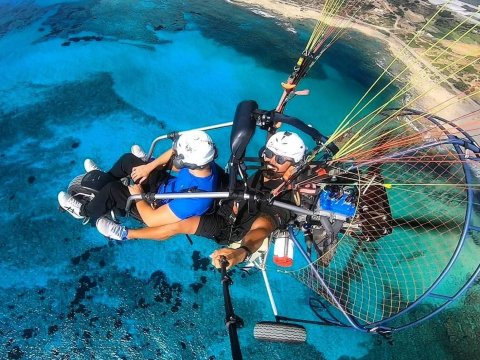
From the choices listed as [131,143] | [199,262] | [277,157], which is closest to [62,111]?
[131,143]

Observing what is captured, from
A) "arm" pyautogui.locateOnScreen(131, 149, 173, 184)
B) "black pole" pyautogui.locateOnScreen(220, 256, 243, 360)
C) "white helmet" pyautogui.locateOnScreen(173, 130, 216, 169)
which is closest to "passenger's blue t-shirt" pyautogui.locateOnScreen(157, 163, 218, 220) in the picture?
"white helmet" pyautogui.locateOnScreen(173, 130, 216, 169)

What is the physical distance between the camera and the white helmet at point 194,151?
373 cm

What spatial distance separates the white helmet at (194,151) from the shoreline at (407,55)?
9.26 metres

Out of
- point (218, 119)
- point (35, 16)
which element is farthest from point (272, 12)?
point (35, 16)

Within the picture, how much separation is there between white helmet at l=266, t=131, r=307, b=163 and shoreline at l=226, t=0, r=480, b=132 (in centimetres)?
862

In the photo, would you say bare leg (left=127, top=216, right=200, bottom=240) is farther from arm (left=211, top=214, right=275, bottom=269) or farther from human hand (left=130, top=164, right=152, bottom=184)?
human hand (left=130, top=164, right=152, bottom=184)

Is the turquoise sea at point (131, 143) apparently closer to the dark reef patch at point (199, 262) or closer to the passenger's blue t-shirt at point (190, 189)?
the dark reef patch at point (199, 262)

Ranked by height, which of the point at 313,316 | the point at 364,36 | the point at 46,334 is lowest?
the point at 46,334

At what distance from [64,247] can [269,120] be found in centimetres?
509

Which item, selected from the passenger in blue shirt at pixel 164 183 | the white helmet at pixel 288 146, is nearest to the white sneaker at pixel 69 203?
the passenger in blue shirt at pixel 164 183

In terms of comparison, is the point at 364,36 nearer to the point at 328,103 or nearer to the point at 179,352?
the point at 328,103

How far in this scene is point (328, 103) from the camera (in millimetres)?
10656

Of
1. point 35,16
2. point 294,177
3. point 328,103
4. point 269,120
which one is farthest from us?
point 35,16

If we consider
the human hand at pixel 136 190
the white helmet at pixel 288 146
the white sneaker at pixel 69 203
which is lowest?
the white sneaker at pixel 69 203
